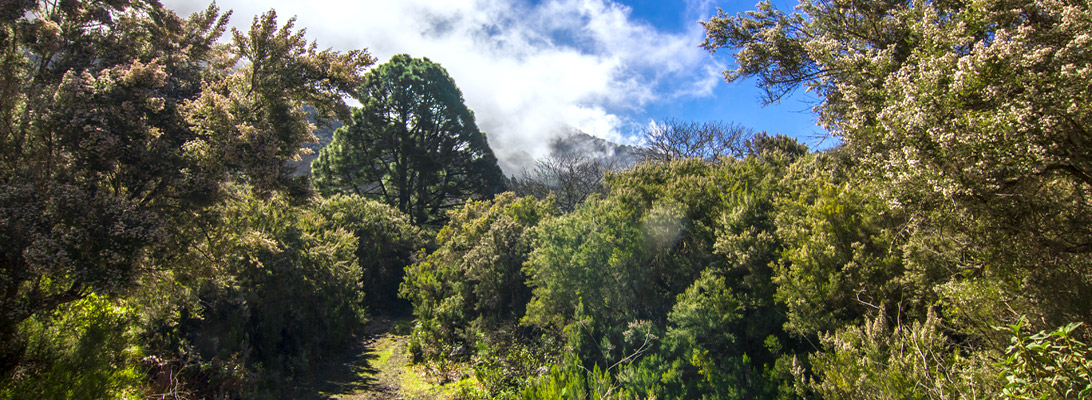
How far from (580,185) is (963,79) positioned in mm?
23549

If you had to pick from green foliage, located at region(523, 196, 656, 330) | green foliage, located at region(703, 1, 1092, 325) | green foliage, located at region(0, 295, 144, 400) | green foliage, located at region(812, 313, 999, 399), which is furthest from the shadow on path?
green foliage, located at region(703, 1, 1092, 325)

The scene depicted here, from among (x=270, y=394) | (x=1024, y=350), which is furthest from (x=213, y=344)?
(x=1024, y=350)

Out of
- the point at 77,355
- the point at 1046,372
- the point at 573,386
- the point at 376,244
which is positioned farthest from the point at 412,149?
the point at 1046,372

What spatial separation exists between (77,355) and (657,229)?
8969mm

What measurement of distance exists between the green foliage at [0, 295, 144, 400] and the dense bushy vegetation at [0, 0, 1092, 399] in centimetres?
3

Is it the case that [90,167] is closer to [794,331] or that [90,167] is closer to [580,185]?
[794,331]

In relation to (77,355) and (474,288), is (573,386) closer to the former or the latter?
(77,355)

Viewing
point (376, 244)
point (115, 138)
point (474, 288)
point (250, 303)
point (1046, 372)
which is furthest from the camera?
point (376, 244)

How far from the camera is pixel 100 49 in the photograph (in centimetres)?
648

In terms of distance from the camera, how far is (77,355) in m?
5.12

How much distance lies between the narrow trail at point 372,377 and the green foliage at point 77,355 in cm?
500

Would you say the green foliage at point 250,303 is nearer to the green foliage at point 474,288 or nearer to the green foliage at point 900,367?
the green foliage at point 474,288

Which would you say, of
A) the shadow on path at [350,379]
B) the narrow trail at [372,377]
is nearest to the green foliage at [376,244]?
the narrow trail at [372,377]

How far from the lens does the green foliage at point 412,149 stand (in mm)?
26516
